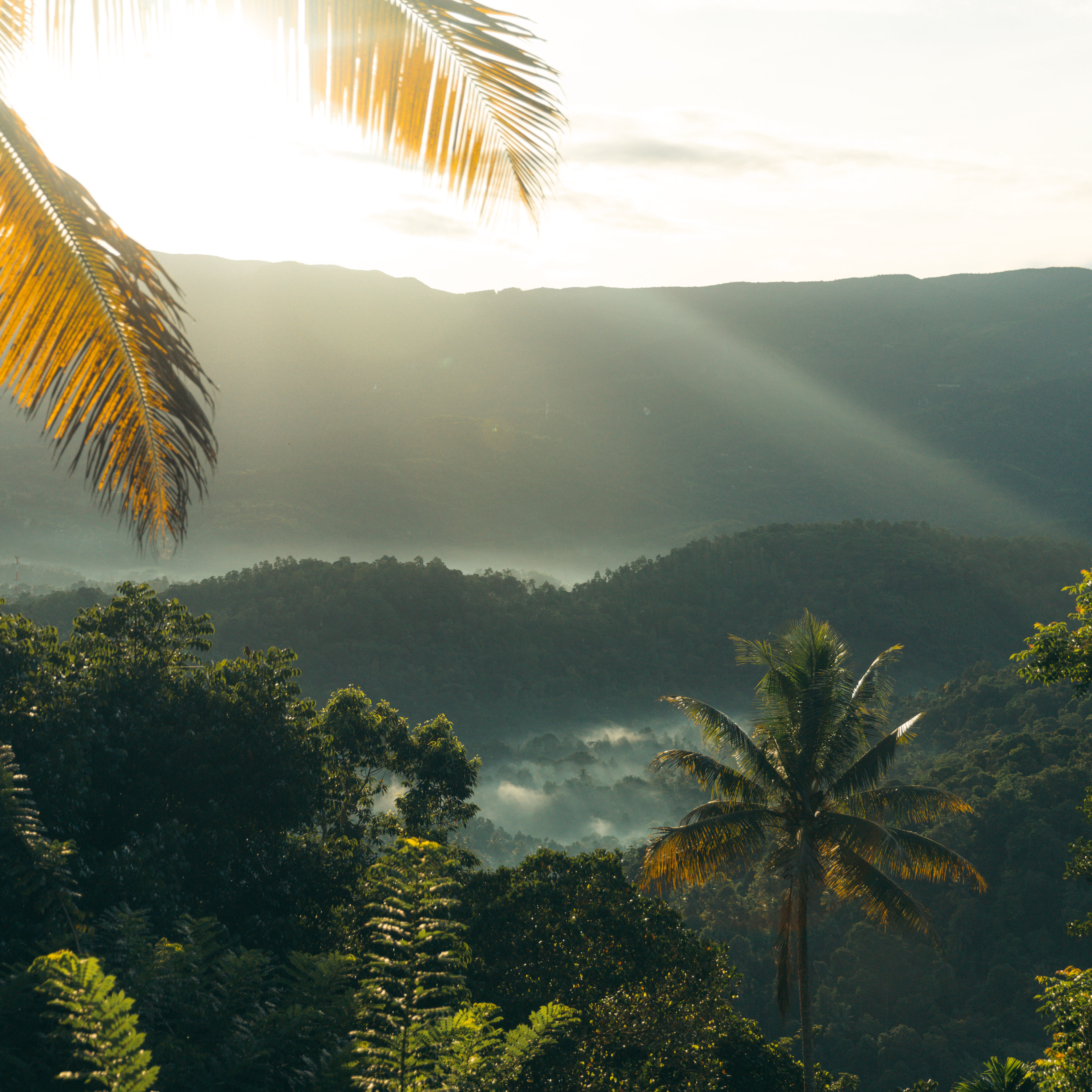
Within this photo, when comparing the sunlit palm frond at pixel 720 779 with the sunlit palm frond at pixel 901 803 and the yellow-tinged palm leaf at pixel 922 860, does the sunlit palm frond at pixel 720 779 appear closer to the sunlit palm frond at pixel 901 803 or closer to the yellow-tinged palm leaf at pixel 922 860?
the sunlit palm frond at pixel 901 803

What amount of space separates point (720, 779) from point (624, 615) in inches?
3818

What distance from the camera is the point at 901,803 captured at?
12.3 metres

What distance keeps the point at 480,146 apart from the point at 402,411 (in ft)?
648

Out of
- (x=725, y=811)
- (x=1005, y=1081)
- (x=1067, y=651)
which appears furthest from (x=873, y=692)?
(x=1005, y=1081)

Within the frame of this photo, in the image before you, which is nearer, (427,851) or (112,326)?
(112,326)

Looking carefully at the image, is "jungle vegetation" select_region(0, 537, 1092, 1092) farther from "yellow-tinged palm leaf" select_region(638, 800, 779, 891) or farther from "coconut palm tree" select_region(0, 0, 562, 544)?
"coconut palm tree" select_region(0, 0, 562, 544)

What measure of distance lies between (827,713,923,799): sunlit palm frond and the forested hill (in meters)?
71.6

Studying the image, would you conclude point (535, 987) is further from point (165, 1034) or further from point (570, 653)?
point (570, 653)

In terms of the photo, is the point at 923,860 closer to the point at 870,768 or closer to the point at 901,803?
the point at 901,803

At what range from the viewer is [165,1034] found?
255 inches

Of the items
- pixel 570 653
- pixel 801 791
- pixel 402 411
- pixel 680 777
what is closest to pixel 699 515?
pixel 402 411

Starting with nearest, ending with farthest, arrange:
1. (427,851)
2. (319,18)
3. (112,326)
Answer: (319,18)
(112,326)
(427,851)

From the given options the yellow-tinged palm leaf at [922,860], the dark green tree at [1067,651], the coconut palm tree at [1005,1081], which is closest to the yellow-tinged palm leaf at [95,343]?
the dark green tree at [1067,651]

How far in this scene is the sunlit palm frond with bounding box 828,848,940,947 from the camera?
455 inches
